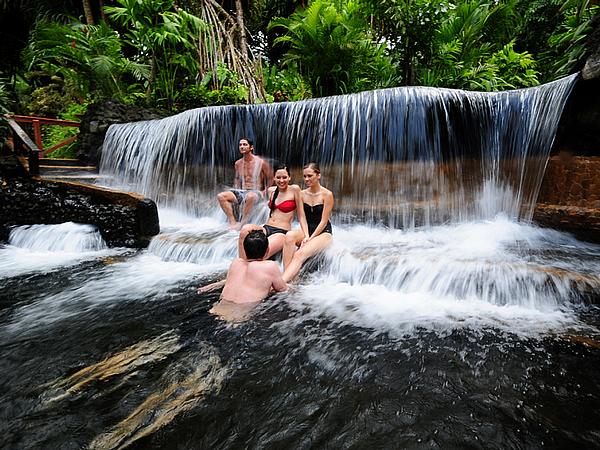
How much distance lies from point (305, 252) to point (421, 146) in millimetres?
3233

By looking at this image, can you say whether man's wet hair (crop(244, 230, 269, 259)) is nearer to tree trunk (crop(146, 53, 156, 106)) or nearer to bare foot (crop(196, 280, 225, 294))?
bare foot (crop(196, 280, 225, 294))

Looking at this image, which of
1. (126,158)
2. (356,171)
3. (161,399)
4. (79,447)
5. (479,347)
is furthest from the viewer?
(126,158)

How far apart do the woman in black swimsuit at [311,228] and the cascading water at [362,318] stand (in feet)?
0.73

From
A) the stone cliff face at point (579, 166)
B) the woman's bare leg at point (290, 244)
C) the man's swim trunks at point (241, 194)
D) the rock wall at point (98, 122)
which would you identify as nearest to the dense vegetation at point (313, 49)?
the rock wall at point (98, 122)

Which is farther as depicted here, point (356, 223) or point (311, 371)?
point (356, 223)

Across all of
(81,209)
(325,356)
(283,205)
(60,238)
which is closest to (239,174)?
(283,205)

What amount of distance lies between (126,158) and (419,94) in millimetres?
6883

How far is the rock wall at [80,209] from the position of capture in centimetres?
540

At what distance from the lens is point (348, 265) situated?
13.0 feet

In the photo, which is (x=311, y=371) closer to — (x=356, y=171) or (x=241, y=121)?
(x=356, y=171)

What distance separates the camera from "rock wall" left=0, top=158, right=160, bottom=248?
5402 mm

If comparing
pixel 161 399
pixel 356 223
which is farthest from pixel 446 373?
pixel 356 223

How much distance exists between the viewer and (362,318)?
289 centimetres

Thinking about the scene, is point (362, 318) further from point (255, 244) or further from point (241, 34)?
point (241, 34)
